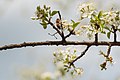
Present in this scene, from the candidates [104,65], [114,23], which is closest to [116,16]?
[114,23]

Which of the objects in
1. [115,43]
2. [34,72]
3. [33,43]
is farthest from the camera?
[34,72]

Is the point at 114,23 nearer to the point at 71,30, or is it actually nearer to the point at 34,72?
the point at 71,30

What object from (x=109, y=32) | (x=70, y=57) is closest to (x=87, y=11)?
(x=109, y=32)

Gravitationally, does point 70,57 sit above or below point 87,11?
below

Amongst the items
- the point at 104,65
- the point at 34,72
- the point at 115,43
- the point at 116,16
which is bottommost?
the point at 34,72

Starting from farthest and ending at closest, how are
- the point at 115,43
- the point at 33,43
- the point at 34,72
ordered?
the point at 34,72 → the point at 115,43 → the point at 33,43

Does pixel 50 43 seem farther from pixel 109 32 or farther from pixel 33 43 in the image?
pixel 109 32

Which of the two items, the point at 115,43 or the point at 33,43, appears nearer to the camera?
the point at 33,43

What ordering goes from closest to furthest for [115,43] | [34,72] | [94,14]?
[115,43]
[94,14]
[34,72]

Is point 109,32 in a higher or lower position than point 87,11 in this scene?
lower
